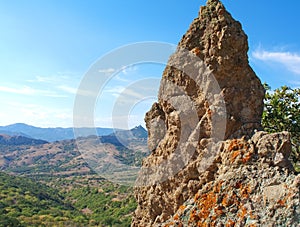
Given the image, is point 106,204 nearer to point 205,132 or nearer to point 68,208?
point 68,208

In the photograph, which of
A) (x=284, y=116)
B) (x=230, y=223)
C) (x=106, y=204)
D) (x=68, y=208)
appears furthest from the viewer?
(x=106, y=204)

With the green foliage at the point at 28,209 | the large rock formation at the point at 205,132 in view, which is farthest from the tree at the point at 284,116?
the green foliage at the point at 28,209

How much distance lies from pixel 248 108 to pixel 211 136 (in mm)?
1220

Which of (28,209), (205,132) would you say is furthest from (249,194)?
(28,209)

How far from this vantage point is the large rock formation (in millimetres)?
6770

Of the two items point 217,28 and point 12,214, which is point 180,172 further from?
point 12,214

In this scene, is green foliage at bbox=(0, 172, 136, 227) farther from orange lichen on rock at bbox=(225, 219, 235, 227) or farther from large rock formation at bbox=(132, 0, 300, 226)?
orange lichen on rock at bbox=(225, 219, 235, 227)

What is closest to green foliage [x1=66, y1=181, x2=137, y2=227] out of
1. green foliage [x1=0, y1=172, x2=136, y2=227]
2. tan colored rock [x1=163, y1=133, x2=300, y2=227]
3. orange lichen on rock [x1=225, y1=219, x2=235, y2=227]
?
green foliage [x1=0, y1=172, x2=136, y2=227]

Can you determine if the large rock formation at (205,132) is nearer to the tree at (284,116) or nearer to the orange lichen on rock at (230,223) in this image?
the orange lichen on rock at (230,223)

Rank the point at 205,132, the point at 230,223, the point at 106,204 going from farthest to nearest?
1. the point at 106,204
2. the point at 205,132
3. the point at 230,223

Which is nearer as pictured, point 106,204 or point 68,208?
point 68,208

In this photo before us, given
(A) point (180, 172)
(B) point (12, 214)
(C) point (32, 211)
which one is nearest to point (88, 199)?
(C) point (32, 211)

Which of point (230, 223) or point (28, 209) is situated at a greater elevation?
point (230, 223)

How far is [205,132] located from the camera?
8664 mm
